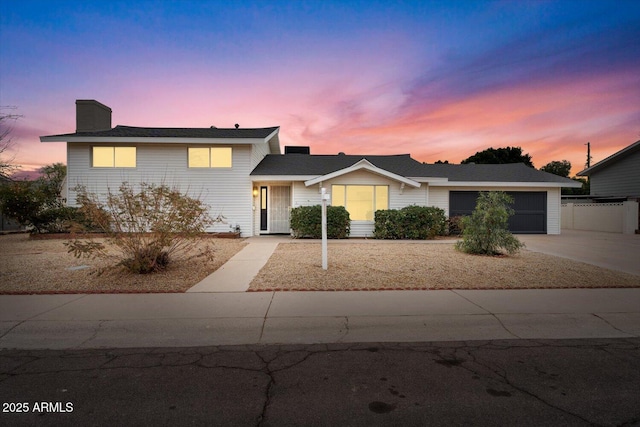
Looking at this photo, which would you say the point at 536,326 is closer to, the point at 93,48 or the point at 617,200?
the point at 93,48

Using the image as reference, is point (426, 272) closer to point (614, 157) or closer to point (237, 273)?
point (237, 273)

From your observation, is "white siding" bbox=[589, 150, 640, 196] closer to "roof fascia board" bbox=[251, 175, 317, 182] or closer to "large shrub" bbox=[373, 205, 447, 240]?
"large shrub" bbox=[373, 205, 447, 240]

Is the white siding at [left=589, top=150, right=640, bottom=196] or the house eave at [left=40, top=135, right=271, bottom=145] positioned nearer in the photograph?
the house eave at [left=40, top=135, right=271, bottom=145]

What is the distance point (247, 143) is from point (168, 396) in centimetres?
1454

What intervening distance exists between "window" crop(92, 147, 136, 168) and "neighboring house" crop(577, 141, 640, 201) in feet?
90.2

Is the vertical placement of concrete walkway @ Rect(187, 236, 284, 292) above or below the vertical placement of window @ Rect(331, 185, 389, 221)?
below

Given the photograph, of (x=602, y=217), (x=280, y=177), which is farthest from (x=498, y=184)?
(x=280, y=177)

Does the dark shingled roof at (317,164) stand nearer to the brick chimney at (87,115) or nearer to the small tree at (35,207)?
the small tree at (35,207)

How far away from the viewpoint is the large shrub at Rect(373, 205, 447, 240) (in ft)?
52.5

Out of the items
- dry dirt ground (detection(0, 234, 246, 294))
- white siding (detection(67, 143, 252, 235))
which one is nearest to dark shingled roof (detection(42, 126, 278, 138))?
white siding (detection(67, 143, 252, 235))

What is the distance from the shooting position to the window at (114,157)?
16859 millimetres

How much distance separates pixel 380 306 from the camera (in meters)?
5.75

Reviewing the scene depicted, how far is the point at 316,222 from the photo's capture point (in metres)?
15.6

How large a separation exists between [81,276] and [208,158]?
10.0 meters
